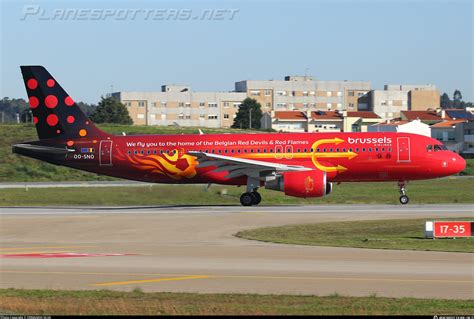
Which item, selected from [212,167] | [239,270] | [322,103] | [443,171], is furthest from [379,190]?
[322,103]

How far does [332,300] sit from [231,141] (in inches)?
1254

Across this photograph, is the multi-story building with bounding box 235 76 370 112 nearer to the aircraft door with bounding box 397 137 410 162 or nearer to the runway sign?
the aircraft door with bounding box 397 137 410 162

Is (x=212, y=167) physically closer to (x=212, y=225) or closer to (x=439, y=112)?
(x=212, y=225)

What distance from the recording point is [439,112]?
157 m

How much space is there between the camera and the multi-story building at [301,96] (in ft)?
627

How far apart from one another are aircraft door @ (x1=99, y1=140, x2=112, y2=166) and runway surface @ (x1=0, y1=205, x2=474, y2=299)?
33.0ft

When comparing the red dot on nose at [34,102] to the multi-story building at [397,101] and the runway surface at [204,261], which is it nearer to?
the runway surface at [204,261]

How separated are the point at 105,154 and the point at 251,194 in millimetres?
8975

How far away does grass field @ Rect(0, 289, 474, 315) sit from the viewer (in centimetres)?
1748

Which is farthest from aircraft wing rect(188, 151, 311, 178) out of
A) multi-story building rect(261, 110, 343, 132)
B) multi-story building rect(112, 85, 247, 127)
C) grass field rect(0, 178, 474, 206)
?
multi-story building rect(112, 85, 247, 127)

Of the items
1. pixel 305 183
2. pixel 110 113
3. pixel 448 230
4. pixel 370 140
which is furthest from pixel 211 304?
pixel 110 113

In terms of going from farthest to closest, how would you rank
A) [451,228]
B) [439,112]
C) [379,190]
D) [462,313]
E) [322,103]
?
[322,103] → [439,112] → [379,190] → [451,228] → [462,313]

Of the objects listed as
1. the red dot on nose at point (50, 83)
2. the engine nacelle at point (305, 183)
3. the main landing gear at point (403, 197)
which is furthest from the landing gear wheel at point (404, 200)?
the red dot on nose at point (50, 83)

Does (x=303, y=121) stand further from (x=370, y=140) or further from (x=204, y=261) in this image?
(x=204, y=261)
